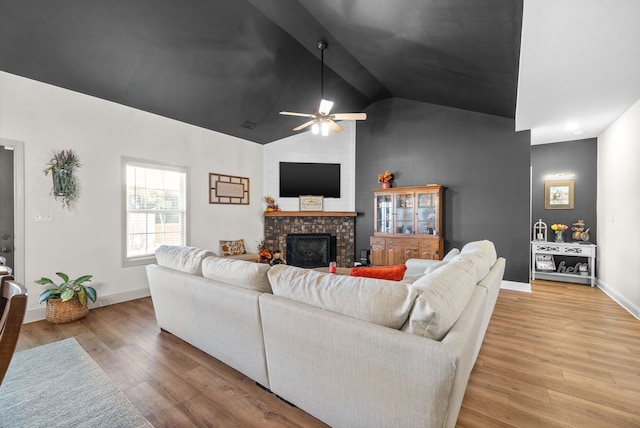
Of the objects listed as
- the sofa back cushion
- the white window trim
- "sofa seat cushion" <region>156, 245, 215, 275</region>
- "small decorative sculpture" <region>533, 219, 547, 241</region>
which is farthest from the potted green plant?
"small decorative sculpture" <region>533, 219, 547, 241</region>

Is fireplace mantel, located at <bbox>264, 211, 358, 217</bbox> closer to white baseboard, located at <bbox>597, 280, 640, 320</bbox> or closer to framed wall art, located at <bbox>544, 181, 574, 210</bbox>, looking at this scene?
framed wall art, located at <bbox>544, 181, 574, 210</bbox>

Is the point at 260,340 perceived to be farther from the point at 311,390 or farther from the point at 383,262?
the point at 383,262

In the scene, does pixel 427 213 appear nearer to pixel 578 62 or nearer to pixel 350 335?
pixel 578 62

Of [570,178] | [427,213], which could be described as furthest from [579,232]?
[427,213]

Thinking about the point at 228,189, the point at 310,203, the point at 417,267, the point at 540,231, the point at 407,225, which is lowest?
the point at 417,267

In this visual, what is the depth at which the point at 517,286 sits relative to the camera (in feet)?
14.7

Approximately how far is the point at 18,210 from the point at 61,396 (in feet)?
7.87

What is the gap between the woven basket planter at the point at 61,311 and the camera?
3062 millimetres

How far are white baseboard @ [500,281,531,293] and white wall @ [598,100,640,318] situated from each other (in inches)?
39.2

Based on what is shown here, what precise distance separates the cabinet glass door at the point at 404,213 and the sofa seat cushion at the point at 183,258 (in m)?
3.68

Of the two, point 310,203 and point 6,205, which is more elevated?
point 310,203

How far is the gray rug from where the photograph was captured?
5.31ft

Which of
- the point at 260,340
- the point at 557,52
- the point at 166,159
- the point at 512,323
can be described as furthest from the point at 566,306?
the point at 166,159

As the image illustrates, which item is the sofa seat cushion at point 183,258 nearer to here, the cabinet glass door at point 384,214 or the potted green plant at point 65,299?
the potted green plant at point 65,299
